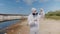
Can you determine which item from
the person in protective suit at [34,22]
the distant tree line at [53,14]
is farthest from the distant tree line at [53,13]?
the person in protective suit at [34,22]

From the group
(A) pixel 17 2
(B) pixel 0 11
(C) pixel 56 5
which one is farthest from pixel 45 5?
(B) pixel 0 11

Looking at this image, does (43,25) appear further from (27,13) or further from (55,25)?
(27,13)

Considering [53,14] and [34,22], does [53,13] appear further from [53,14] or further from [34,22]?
[34,22]

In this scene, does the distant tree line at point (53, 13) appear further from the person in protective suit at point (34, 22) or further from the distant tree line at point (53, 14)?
the person in protective suit at point (34, 22)

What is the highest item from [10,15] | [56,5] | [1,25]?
[56,5]

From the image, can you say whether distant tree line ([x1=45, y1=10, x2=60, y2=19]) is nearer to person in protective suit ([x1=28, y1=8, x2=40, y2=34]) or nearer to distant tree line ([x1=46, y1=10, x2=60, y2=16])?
distant tree line ([x1=46, y1=10, x2=60, y2=16])

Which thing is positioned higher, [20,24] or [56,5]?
[56,5]

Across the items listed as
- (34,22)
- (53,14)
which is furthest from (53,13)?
(34,22)

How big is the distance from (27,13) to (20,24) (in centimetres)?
18

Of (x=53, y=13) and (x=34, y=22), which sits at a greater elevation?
(x=53, y=13)

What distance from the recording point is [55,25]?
4.95 ft

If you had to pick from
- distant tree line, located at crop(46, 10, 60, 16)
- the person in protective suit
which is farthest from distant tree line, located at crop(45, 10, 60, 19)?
the person in protective suit

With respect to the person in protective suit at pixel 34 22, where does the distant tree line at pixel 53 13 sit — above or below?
above

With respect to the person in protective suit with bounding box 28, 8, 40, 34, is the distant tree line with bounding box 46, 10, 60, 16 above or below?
above
